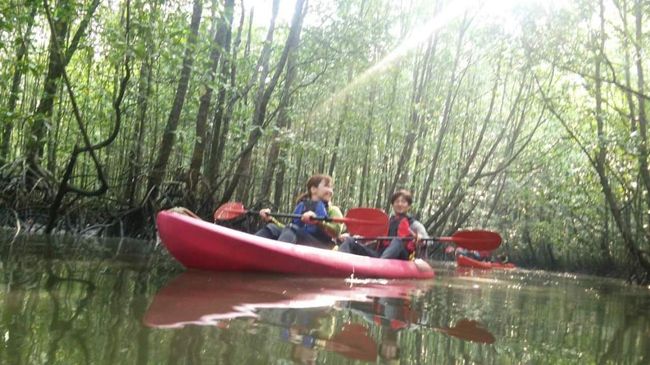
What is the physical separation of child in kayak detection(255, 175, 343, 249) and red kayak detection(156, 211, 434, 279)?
606 millimetres

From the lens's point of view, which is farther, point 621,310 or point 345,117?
point 345,117

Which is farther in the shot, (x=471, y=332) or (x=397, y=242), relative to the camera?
(x=397, y=242)

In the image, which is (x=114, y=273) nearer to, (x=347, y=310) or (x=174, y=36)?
(x=347, y=310)

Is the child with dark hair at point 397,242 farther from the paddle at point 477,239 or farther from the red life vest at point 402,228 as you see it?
the paddle at point 477,239

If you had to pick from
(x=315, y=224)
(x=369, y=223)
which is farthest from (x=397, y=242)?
(x=315, y=224)

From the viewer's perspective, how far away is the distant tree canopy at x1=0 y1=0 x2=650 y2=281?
22.9 feet

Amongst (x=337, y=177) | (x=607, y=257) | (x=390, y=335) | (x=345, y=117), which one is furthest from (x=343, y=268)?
(x=337, y=177)

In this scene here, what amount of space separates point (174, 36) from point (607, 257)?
11.2 metres

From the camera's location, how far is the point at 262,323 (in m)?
2.31

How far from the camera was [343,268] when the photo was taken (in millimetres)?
5043

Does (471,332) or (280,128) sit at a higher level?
(280,128)

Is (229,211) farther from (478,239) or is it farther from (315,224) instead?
(478,239)

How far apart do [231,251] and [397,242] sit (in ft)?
7.71

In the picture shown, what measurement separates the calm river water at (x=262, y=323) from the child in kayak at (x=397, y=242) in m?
1.46
